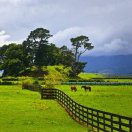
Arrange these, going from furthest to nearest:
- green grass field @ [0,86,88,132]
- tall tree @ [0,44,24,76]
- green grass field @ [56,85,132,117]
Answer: tall tree @ [0,44,24,76], green grass field @ [56,85,132,117], green grass field @ [0,86,88,132]

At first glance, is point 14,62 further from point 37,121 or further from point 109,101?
point 37,121

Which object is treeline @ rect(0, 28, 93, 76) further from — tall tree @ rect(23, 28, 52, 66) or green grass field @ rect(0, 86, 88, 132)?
green grass field @ rect(0, 86, 88, 132)

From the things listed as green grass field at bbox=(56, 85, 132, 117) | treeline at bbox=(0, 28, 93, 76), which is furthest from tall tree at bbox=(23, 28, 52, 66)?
green grass field at bbox=(56, 85, 132, 117)

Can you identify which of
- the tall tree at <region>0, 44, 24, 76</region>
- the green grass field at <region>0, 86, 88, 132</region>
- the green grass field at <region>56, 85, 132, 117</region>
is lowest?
the green grass field at <region>0, 86, 88, 132</region>

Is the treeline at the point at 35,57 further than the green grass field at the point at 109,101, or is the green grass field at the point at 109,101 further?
the treeline at the point at 35,57

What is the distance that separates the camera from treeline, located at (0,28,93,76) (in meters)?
148

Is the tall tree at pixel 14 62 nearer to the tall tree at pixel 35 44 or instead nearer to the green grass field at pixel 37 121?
the tall tree at pixel 35 44

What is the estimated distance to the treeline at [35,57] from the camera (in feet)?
487

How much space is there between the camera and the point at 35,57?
513 ft

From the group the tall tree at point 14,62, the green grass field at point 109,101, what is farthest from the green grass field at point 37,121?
the tall tree at point 14,62

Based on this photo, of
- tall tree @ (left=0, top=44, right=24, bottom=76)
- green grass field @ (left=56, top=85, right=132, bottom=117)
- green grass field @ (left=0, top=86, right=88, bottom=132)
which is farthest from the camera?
tall tree @ (left=0, top=44, right=24, bottom=76)

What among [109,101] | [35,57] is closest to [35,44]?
[35,57]

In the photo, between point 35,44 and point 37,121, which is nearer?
point 37,121

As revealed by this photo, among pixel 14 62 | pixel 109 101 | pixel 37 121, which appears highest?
pixel 14 62
